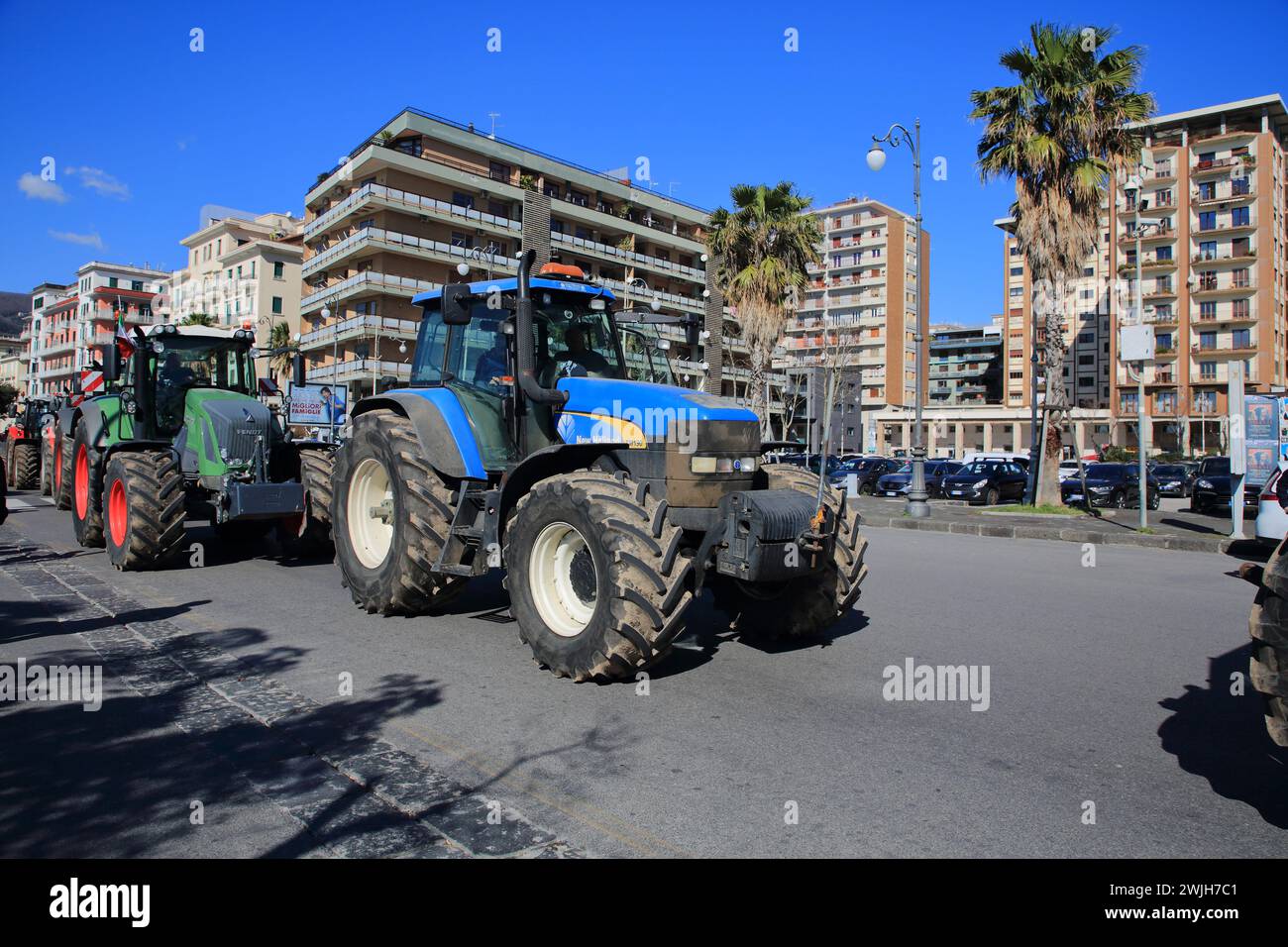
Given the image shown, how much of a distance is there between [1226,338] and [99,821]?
85703 millimetres

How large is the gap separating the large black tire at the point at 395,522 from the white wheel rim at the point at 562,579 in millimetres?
1307

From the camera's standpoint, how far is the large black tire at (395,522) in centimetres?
691

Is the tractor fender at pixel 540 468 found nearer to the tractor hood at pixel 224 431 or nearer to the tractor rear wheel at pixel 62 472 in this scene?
the tractor hood at pixel 224 431

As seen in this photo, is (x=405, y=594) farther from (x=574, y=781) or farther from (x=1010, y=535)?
(x=1010, y=535)

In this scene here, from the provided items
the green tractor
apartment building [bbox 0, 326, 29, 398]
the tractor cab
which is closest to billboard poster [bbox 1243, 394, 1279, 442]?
the tractor cab

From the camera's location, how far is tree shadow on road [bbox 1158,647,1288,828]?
3.93 metres

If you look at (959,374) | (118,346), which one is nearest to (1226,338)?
(959,374)

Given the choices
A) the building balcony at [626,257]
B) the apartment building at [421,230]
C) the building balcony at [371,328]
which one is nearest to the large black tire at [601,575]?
the apartment building at [421,230]

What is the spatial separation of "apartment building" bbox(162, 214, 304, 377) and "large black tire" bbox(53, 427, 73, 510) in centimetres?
4829

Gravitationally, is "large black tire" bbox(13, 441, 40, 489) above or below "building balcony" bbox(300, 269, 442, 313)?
below

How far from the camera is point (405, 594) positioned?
23.3 ft

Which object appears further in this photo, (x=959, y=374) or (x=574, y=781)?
(x=959, y=374)

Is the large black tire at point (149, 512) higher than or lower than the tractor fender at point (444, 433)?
lower

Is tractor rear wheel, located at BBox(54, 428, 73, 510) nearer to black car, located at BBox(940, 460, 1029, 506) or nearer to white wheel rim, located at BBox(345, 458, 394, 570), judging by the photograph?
white wheel rim, located at BBox(345, 458, 394, 570)
